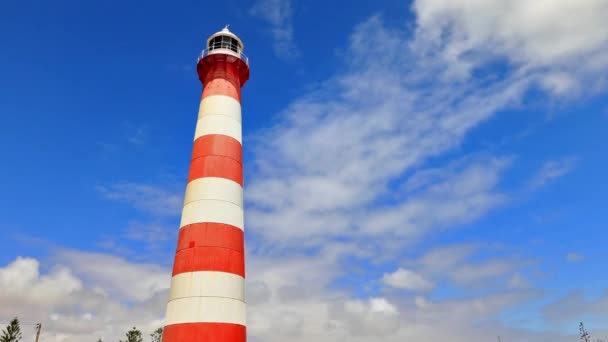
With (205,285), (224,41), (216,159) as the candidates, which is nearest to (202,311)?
(205,285)

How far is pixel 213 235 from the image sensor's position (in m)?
20.0

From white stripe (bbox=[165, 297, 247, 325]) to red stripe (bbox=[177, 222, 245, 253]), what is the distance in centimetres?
241

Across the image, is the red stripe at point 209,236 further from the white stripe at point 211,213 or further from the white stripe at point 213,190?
the white stripe at point 213,190

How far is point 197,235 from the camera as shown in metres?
20.0

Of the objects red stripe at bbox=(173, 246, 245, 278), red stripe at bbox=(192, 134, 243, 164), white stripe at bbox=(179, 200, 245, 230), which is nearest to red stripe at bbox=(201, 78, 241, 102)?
red stripe at bbox=(192, 134, 243, 164)

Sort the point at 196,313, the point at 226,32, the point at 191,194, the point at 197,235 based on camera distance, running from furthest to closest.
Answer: the point at 226,32, the point at 191,194, the point at 197,235, the point at 196,313

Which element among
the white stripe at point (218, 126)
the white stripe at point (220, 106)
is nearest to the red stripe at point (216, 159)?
the white stripe at point (218, 126)

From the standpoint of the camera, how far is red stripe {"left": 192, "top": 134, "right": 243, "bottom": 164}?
2209cm

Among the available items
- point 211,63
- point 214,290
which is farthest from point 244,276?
point 211,63

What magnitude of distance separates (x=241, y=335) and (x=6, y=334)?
193 ft

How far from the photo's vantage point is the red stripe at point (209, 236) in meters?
19.9

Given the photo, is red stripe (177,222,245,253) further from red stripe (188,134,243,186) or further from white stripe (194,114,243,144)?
white stripe (194,114,243,144)

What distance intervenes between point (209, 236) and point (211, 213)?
3.66 ft

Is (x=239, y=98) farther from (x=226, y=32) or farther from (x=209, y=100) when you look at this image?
(x=226, y=32)
